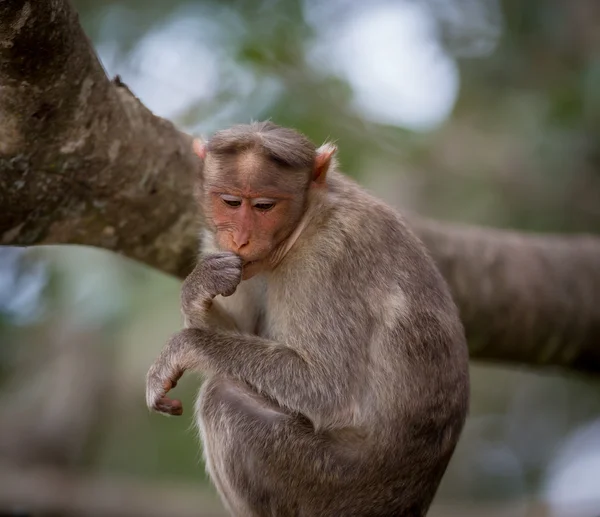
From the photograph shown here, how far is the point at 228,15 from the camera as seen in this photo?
31.1 ft

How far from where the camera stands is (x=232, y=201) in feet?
14.5

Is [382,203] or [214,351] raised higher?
[382,203]

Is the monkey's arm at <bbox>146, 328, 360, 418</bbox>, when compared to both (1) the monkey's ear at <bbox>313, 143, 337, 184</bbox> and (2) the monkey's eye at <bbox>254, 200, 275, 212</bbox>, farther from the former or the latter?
(1) the monkey's ear at <bbox>313, 143, 337, 184</bbox>

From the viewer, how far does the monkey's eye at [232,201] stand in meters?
4.39

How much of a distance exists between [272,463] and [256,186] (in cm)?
141

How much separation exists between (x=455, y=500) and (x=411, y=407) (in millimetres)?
9181

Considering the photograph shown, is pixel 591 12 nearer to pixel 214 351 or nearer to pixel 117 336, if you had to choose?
pixel 117 336

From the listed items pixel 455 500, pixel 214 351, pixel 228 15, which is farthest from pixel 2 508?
pixel 455 500

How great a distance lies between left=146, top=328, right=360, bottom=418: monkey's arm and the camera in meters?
4.36

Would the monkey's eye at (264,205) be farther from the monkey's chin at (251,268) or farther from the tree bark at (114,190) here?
the tree bark at (114,190)

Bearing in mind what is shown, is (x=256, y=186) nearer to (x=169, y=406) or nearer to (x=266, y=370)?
(x=266, y=370)

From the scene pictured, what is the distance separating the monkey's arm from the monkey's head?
448mm

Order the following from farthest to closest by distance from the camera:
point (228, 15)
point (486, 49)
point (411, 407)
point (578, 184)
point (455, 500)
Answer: point (455, 500) → point (486, 49) → point (578, 184) → point (228, 15) → point (411, 407)

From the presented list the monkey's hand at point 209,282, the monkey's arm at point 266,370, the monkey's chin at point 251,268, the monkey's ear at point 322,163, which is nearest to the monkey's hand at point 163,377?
the monkey's arm at point 266,370
